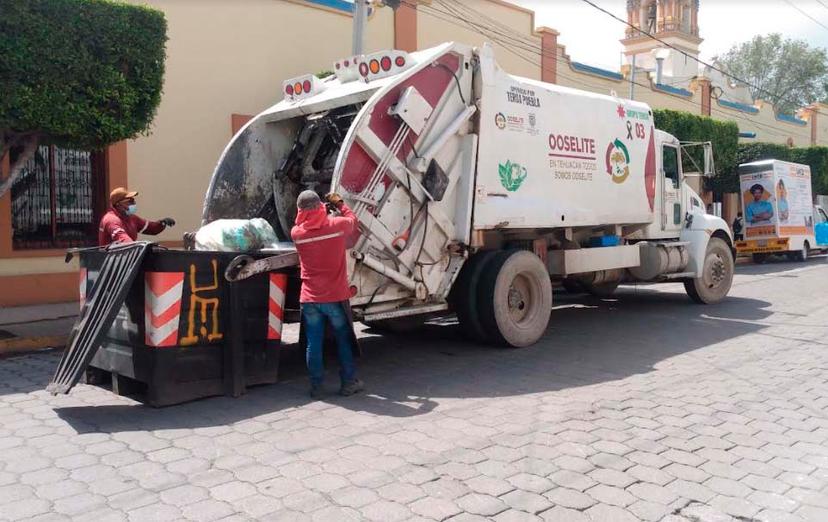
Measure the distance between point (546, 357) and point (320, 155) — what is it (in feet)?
10.1

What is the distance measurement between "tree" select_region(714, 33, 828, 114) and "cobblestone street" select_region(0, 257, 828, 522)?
52.1 metres

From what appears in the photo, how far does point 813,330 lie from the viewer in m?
8.89

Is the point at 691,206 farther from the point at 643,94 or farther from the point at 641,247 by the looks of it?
the point at 643,94

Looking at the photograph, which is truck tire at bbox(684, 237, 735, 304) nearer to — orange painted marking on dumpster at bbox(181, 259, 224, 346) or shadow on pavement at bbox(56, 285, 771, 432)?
shadow on pavement at bbox(56, 285, 771, 432)

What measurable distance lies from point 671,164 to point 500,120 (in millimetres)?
4180

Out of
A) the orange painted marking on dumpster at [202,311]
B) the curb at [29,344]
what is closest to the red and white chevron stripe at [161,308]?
the orange painted marking on dumpster at [202,311]

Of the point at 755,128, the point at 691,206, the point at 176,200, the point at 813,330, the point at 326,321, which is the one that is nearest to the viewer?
the point at 326,321

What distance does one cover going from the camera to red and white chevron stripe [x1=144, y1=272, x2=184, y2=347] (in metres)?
5.08

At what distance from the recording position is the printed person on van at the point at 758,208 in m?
20.0

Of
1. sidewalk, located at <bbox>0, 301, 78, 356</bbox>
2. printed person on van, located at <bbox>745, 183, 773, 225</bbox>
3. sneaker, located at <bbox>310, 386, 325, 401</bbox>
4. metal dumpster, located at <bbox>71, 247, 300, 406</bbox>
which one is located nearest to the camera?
metal dumpster, located at <bbox>71, 247, 300, 406</bbox>

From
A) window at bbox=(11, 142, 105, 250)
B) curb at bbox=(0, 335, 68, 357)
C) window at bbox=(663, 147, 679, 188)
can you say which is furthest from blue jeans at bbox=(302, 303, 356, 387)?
window at bbox=(11, 142, 105, 250)

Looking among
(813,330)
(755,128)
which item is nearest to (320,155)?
(813,330)

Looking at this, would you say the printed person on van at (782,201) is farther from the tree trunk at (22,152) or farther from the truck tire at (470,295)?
the tree trunk at (22,152)

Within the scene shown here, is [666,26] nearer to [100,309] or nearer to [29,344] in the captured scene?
[29,344]
